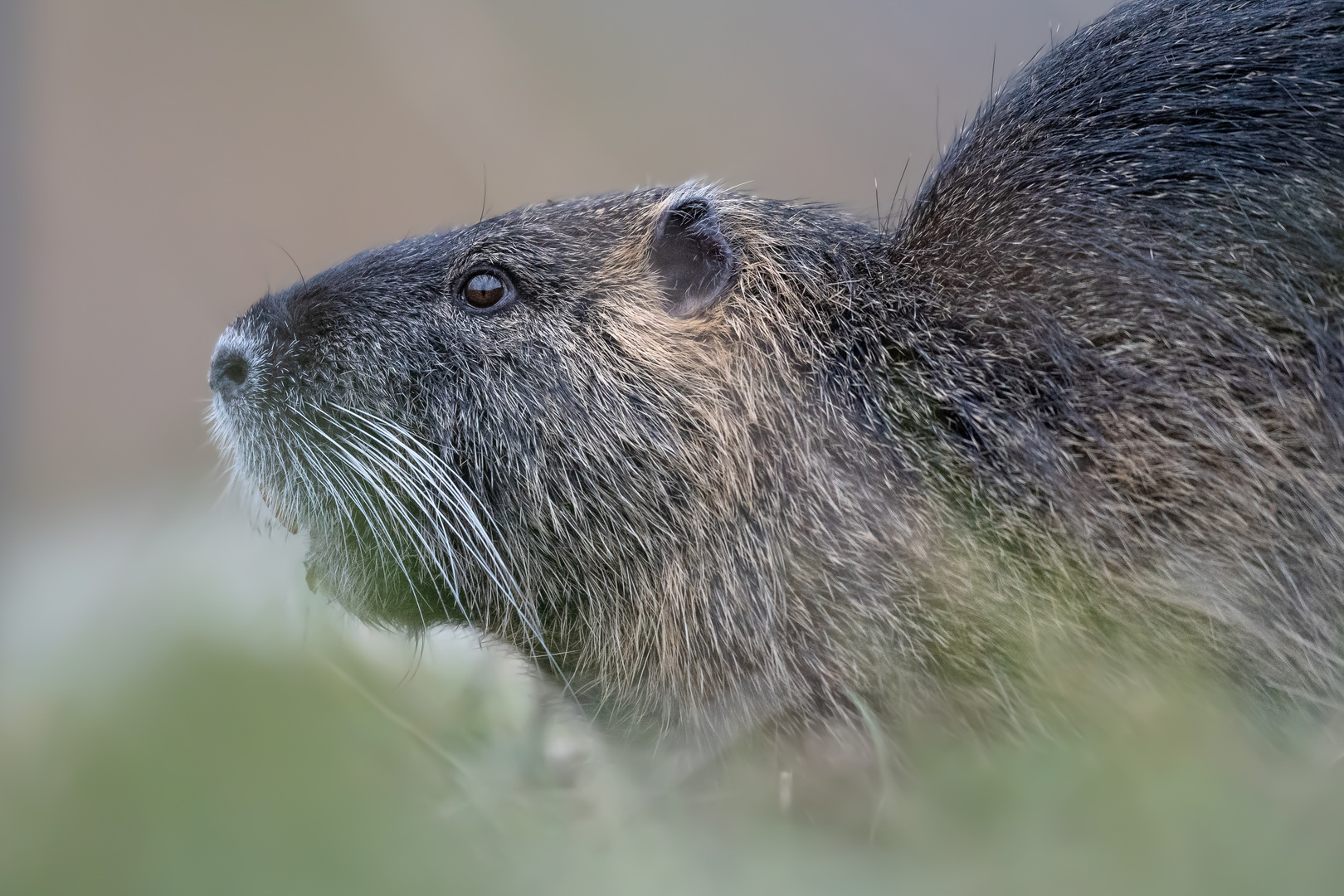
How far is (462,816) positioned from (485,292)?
1224 mm

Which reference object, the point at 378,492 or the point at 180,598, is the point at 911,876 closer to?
the point at 180,598

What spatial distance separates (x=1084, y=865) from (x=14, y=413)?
3627 millimetres

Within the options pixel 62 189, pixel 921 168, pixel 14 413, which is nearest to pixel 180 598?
pixel 921 168

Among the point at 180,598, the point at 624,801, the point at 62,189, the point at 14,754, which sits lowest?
the point at 624,801

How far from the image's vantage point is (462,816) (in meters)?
0.76

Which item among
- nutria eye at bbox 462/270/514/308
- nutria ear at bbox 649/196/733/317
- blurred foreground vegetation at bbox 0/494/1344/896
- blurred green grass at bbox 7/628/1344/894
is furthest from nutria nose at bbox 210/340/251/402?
blurred green grass at bbox 7/628/1344/894

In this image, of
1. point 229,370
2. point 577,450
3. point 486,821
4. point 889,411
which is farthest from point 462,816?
point 229,370

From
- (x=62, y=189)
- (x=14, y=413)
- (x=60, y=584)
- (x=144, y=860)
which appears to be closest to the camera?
(x=144, y=860)

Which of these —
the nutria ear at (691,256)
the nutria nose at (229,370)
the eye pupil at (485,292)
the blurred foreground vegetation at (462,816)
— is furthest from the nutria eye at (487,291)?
the blurred foreground vegetation at (462,816)

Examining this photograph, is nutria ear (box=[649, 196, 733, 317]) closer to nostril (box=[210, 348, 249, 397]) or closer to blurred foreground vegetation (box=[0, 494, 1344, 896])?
nostril (box=[210, 348, 249, 397])

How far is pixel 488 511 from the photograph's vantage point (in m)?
1.73

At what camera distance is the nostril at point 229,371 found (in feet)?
5.84

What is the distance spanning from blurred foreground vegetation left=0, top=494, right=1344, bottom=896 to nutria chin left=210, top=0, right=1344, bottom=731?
30.4 inches

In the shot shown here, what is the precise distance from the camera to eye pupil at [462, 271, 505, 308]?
72.0 inches
